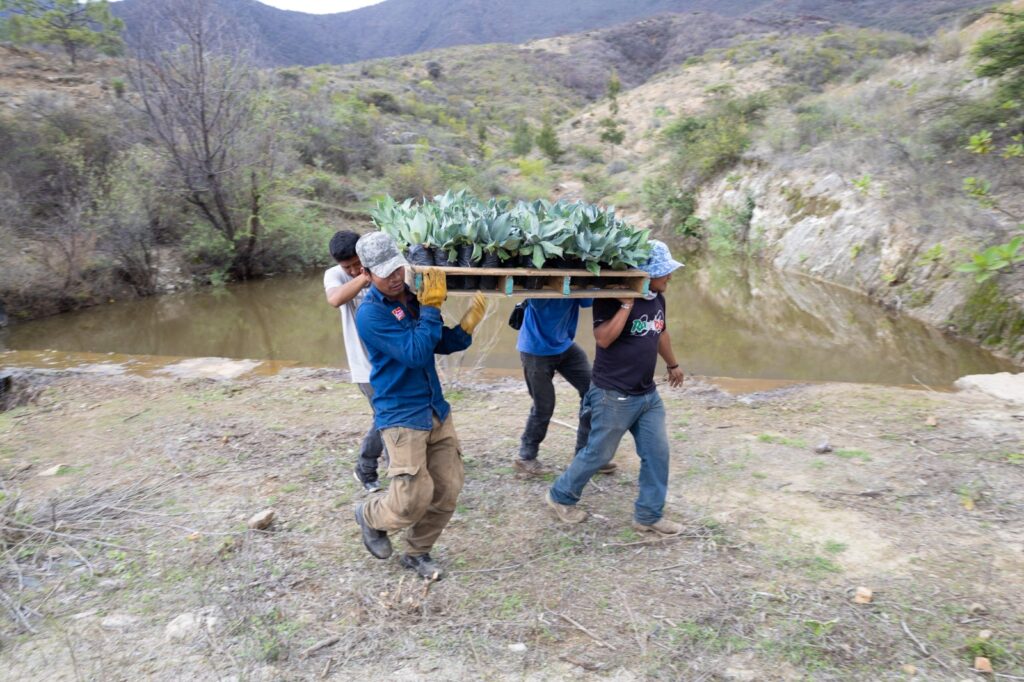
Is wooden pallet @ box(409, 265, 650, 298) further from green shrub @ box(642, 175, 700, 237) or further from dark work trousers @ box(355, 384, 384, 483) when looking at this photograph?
green shrub @ box(642, 175, 700, 237)

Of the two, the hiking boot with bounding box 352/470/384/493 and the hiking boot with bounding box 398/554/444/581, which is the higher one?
the hiking boot with bounding box 398/554/444/581

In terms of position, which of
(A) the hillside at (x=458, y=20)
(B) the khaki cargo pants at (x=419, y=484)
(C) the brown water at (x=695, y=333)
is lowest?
(C) the brown water at (x=695, y=333)

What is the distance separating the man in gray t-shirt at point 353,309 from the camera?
3734 mm

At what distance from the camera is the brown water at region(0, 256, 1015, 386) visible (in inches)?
329

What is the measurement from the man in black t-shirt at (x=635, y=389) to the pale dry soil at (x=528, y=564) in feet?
1.20

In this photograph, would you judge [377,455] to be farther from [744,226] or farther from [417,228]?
[744,226]

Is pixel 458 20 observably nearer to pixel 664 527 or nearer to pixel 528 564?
pixel 664 527

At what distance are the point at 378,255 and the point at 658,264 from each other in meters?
1.58

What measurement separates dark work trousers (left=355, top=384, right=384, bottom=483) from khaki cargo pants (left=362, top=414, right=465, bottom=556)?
915mm

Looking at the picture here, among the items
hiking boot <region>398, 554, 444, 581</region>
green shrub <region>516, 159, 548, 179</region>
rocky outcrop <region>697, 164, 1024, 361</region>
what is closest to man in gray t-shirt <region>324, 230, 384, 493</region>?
hiking boot <region>398, 554, 444, 581</region>

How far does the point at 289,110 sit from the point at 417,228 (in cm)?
2244

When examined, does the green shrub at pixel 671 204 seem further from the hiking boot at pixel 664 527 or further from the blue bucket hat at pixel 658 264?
the hiking boot at pixel 664 527

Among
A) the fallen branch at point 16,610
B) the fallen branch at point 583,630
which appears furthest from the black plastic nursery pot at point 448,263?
the fallen branch at point 16,610

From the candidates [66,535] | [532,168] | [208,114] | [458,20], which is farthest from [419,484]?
[458,20]
